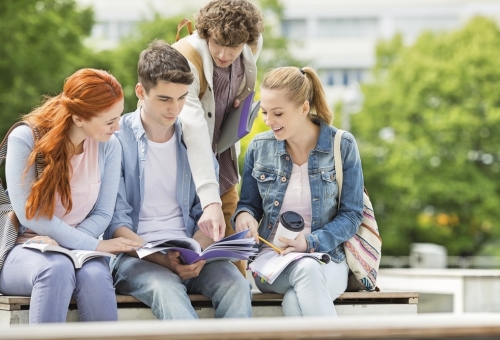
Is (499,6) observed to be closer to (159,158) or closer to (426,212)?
(426,212)

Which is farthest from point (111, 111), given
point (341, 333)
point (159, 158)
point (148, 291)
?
point (341, 333)

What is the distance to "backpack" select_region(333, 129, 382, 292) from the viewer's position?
4.55 meters

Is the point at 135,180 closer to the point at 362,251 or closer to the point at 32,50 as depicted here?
the point at 362,251

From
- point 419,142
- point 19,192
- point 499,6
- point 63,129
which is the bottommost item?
point 419,142

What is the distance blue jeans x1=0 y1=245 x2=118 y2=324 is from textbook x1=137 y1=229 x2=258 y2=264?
233mm

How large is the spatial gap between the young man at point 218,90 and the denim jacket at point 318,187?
0.26m

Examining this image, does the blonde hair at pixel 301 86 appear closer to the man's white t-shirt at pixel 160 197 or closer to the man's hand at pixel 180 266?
the man's white t-shirt at pixel 160 197

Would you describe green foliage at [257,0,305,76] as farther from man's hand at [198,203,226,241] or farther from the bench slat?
man's hand at [198,203,226,241]

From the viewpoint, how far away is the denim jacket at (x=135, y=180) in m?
4.36

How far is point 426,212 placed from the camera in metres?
35.2

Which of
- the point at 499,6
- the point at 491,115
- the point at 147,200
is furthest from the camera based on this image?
the point at 499,6

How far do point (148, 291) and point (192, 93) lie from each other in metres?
1.16

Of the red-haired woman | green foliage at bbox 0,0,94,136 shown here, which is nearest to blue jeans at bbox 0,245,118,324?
the red-haired woman

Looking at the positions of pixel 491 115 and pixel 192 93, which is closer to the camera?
pixel 192 93
